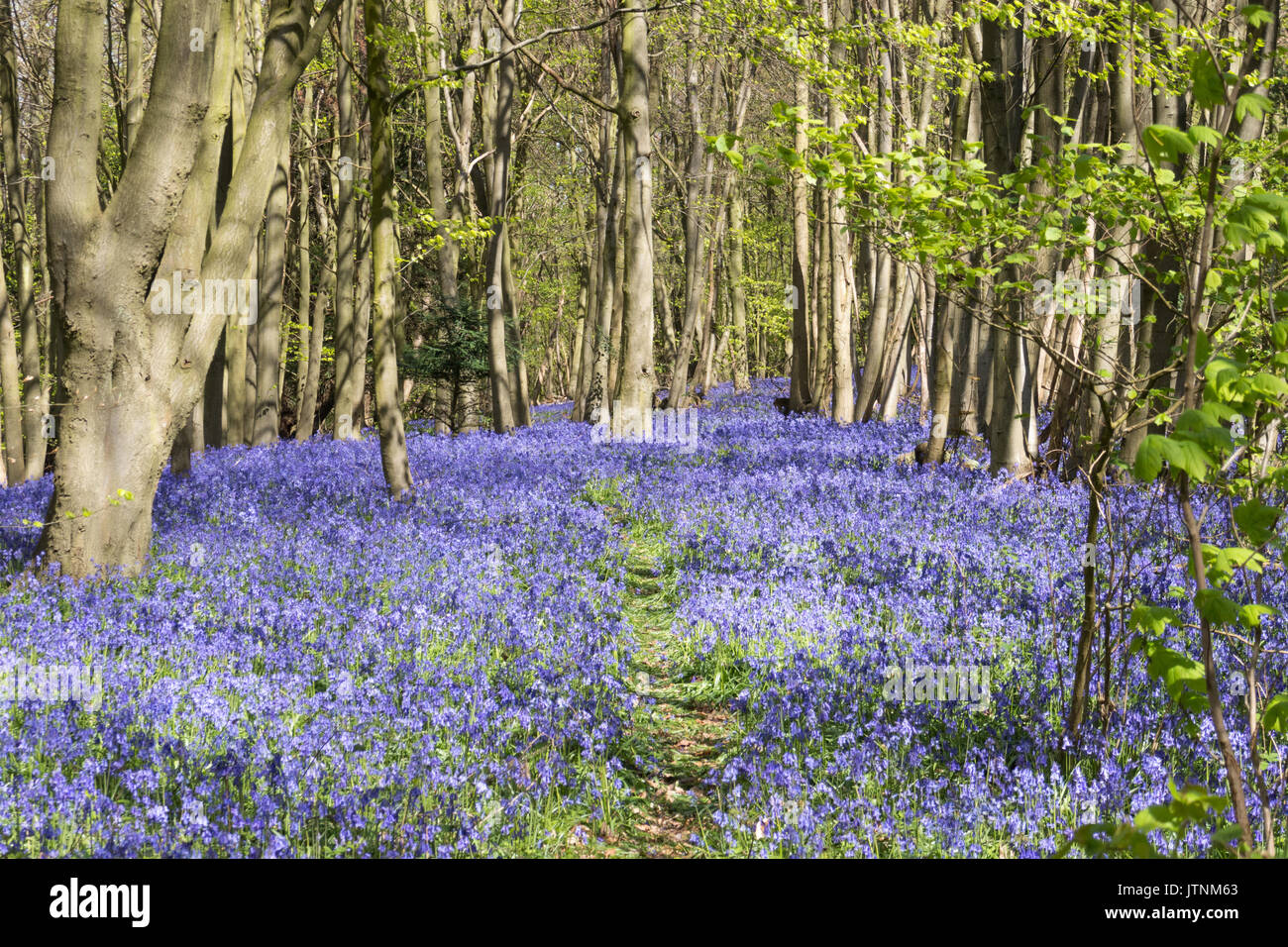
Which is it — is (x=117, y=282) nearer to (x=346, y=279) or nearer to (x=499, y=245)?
(x=346, y=279)

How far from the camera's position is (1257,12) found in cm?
270

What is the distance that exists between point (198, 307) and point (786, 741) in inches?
223

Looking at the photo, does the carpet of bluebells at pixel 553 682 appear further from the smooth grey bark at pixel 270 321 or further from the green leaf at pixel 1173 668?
the smooth grey bark at pixel 270 321

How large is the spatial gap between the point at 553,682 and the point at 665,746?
69cm

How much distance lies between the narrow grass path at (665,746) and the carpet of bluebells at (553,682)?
0.08 metres

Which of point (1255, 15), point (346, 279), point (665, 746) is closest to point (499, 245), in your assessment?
point (346, 279)

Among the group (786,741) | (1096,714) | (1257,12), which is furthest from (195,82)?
(1096,714)

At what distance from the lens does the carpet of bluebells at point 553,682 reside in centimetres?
362

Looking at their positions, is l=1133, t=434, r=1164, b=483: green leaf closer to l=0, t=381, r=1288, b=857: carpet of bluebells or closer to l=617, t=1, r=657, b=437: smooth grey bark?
l=0, t=381, r=1288, b=857: carpet of bluebells

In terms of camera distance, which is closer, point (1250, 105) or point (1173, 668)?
point (1250, 105)

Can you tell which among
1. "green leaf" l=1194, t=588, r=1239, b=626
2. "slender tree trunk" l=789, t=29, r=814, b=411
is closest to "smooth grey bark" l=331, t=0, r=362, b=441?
"slender tree trunk" l=789, t=29, r=814, b=411

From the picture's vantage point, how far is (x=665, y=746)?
5.07m

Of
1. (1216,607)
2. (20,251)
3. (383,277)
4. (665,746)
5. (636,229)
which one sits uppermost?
(20,251)

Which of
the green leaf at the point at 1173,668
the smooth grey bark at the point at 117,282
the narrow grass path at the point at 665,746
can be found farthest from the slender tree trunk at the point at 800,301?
the green leaf at the point at 1173,668
